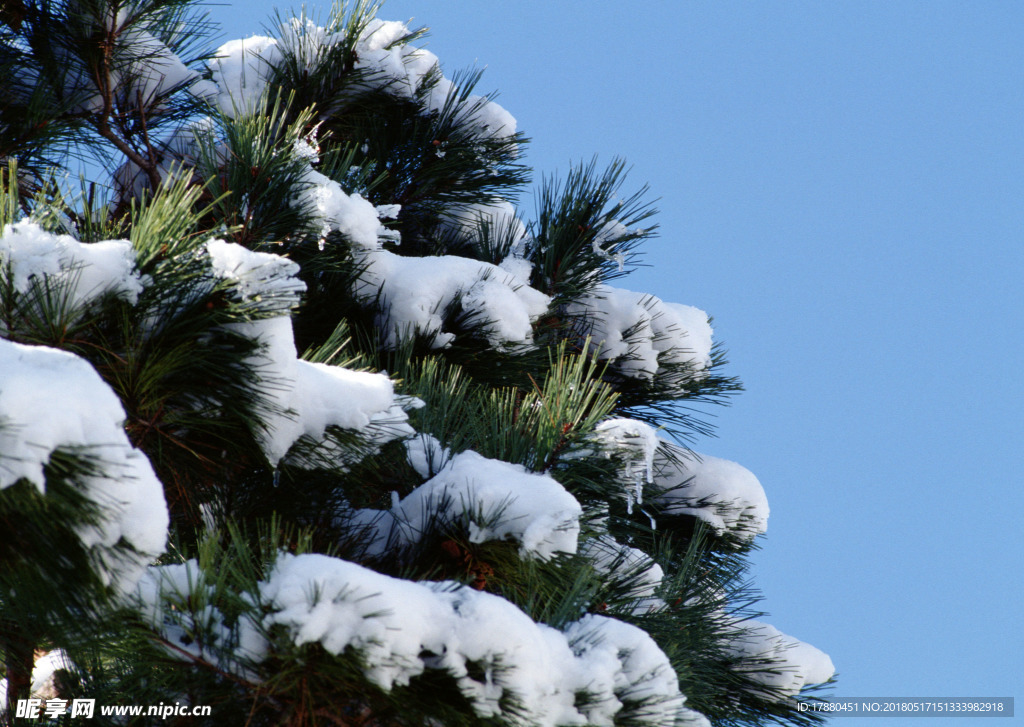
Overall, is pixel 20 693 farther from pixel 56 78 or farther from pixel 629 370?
pixel 629 370

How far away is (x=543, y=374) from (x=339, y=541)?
0.97 metres

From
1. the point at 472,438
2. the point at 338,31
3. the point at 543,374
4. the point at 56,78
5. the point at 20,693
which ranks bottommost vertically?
the point at 20,693

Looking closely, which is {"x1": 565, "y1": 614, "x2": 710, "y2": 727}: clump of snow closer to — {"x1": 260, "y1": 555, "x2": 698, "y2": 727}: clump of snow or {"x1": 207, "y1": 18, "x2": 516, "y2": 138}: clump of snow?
{"x1": 260, "y1": 555, "x2": 698, "y2": 727}: clump of snow

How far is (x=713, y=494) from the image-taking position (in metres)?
2.64

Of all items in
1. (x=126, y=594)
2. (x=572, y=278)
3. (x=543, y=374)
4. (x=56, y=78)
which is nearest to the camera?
(x=126, y=594)

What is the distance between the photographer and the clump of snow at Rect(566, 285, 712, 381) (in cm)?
280

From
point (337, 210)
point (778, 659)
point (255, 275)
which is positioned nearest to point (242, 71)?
point (337, 210)

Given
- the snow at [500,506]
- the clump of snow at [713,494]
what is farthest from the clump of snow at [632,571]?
the clump of snow at [713,494]

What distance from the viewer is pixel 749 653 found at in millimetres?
2352

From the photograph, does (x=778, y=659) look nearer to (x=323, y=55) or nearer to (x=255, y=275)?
(x=255, y=275)

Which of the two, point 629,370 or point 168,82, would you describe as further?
point 629,370

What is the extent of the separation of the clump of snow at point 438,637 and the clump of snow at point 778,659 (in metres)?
1.30

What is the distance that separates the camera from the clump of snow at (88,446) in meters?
0.81

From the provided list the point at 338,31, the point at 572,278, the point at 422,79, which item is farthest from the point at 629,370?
the point at 338,31
